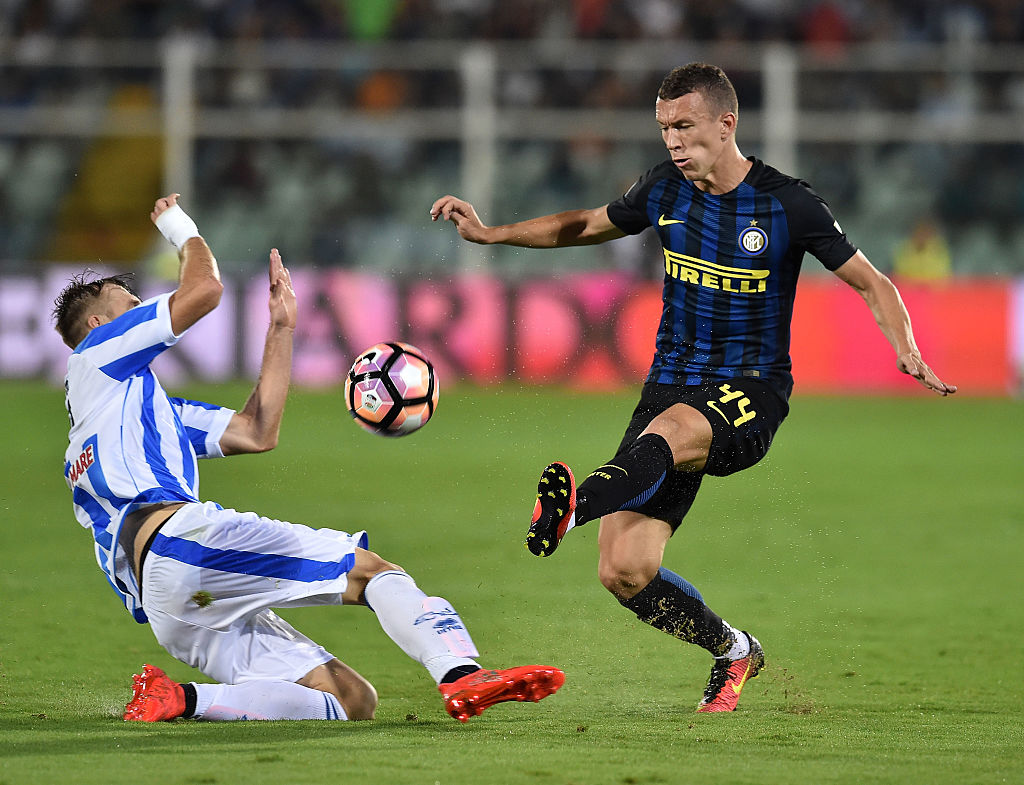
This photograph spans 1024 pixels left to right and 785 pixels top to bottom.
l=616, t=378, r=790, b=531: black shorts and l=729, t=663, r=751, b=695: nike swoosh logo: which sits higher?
l=616, t=378, r=790, b=531: black shorts

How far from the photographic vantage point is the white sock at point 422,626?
15.9 feet

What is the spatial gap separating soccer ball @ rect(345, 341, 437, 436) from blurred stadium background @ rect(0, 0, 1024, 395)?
11.0 metres

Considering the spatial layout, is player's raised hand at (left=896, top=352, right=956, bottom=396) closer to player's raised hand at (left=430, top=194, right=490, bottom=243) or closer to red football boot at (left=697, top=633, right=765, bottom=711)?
red football boot at (left=697, top=633, right=765, bottom=711)

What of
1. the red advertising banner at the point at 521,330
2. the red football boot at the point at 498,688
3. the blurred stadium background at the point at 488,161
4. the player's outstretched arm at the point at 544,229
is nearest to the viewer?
the red football boot at the point at 498,688

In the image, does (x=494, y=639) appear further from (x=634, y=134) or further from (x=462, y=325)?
(x=634, y=134)

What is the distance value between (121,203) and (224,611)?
13.3m

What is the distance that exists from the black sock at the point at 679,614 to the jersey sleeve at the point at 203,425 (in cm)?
169

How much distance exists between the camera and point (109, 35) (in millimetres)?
19281

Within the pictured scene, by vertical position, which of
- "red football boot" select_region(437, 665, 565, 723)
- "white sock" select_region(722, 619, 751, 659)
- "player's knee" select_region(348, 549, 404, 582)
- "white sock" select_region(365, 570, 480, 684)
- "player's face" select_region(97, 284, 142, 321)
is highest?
"player's face" select_region(97, 284, 142, 321)

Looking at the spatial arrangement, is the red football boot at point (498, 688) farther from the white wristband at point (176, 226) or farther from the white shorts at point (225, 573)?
the white wristband at point (176, 226)

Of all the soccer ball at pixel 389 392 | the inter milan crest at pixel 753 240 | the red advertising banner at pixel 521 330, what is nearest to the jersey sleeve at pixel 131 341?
the soccer ball at pixel 389 392

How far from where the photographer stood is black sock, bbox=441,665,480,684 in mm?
4762

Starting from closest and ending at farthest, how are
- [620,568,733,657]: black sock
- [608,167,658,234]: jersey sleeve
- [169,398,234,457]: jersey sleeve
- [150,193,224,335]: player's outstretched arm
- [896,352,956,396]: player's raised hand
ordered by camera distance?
[150,193,224,335]: player's outstretched arm, [896,352,956,396]: player's raised hand, [169,398,234,457]: jersey sleeve, [620,568,733,657]: black sock, [608,167,658,234]: jersey sleeve

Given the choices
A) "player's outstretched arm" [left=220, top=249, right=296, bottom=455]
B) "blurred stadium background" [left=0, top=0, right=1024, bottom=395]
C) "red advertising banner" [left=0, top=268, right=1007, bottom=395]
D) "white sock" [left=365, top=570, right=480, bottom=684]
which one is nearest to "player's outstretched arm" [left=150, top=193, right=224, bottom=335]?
"player's outstretched arm" [left=220, top=249, right=296, bottom=455]
